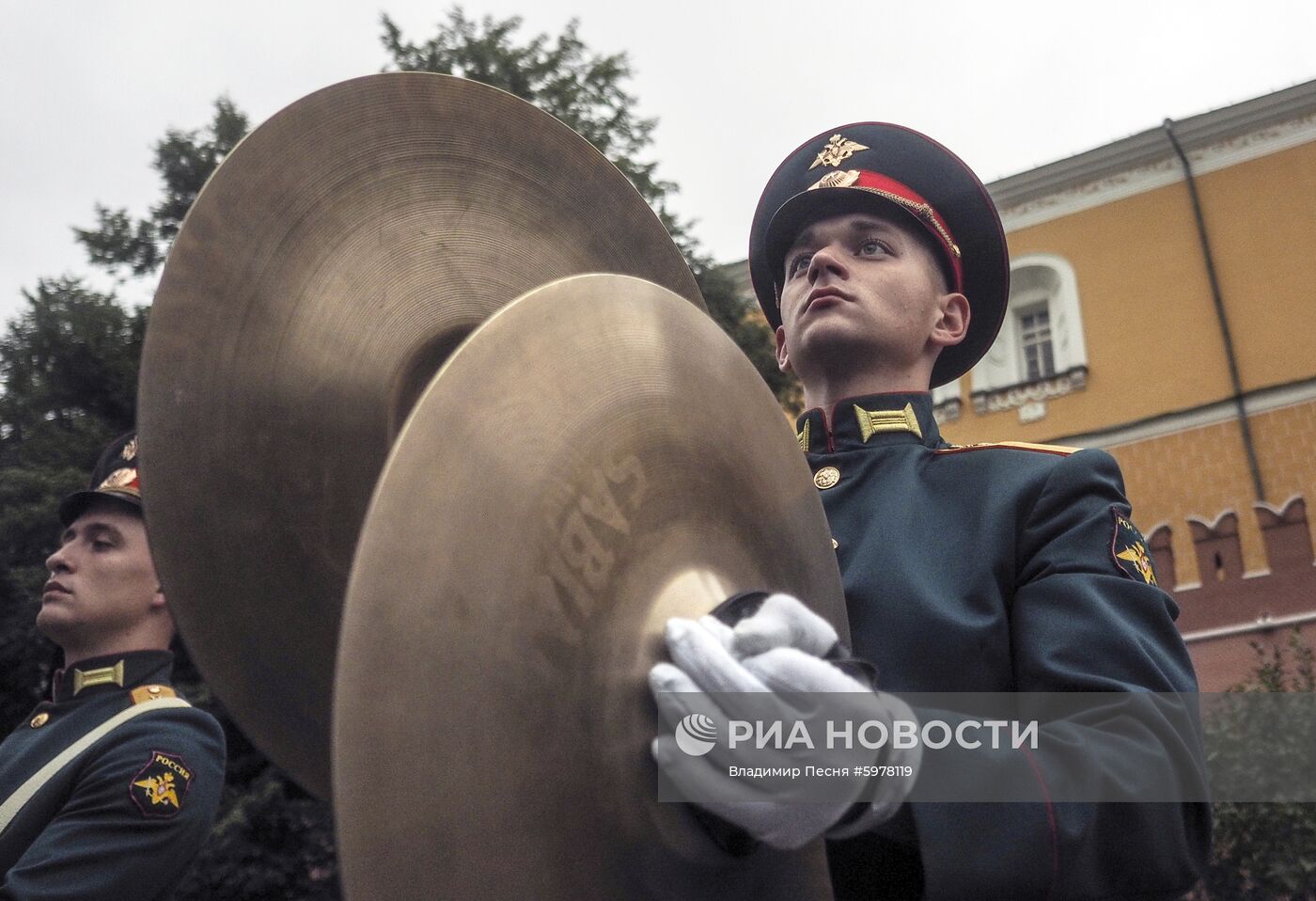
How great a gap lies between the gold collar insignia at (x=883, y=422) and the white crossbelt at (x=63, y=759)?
7.60ft

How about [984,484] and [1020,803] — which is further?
[984,484]

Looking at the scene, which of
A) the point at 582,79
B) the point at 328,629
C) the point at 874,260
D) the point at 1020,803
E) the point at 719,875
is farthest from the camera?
the point at 582,79

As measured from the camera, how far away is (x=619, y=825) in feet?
4.58

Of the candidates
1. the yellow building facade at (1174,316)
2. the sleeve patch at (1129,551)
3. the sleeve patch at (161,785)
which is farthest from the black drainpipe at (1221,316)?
the sleeve patch at (1129,551)

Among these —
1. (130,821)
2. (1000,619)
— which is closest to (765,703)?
(1000,619)

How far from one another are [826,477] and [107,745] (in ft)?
7.42

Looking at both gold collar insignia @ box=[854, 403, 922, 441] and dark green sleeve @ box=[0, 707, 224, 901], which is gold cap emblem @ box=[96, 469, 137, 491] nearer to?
dark green sleeve @ box=[0, 707, 224, 901]

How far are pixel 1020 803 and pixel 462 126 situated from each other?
3.96 ft

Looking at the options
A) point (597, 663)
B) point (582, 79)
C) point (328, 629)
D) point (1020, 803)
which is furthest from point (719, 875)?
point (582, 79)

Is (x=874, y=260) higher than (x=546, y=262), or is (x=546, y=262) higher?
(x=874, y=260)

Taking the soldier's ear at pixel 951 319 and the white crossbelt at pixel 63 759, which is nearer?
the soldier's ear at pixel 951 319

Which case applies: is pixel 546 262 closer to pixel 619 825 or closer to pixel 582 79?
pixel 619 825

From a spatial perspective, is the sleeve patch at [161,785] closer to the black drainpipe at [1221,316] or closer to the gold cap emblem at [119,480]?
the gold cap emblem at [119,480]

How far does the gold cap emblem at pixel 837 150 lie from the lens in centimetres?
252
